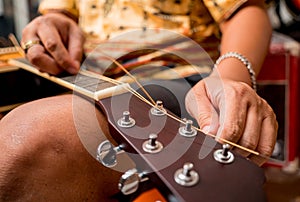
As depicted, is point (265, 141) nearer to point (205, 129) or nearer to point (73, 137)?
point (205, 129)

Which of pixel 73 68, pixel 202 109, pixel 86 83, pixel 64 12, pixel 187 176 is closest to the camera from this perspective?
pixel 187 176

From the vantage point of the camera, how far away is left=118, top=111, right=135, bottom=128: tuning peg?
0.43m

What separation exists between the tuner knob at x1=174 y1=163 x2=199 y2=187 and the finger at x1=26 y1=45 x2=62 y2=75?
0.41 metres

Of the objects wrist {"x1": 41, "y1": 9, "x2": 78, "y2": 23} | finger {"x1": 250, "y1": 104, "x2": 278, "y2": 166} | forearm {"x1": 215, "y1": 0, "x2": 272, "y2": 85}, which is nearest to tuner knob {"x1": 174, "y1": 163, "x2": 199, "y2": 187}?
finger {"x1": 250, "y1": 104, "x2": 278, "y2": 166}

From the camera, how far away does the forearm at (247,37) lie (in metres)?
0.61

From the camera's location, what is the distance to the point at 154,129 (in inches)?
16.9

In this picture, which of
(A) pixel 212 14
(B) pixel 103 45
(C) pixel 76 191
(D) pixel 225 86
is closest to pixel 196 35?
(A) pixel 212 14

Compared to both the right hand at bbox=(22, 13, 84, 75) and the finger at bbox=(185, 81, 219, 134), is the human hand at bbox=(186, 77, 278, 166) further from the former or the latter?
the right hand at bbox=(22, 13, 84, 75)

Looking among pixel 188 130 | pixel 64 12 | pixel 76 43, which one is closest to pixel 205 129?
pixel 188 130

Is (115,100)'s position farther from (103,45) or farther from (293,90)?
(293,90)

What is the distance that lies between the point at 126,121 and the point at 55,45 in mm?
337

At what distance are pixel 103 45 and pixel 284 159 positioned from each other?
2.72 feet

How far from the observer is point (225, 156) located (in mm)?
385

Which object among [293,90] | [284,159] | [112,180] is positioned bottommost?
[284,159]
